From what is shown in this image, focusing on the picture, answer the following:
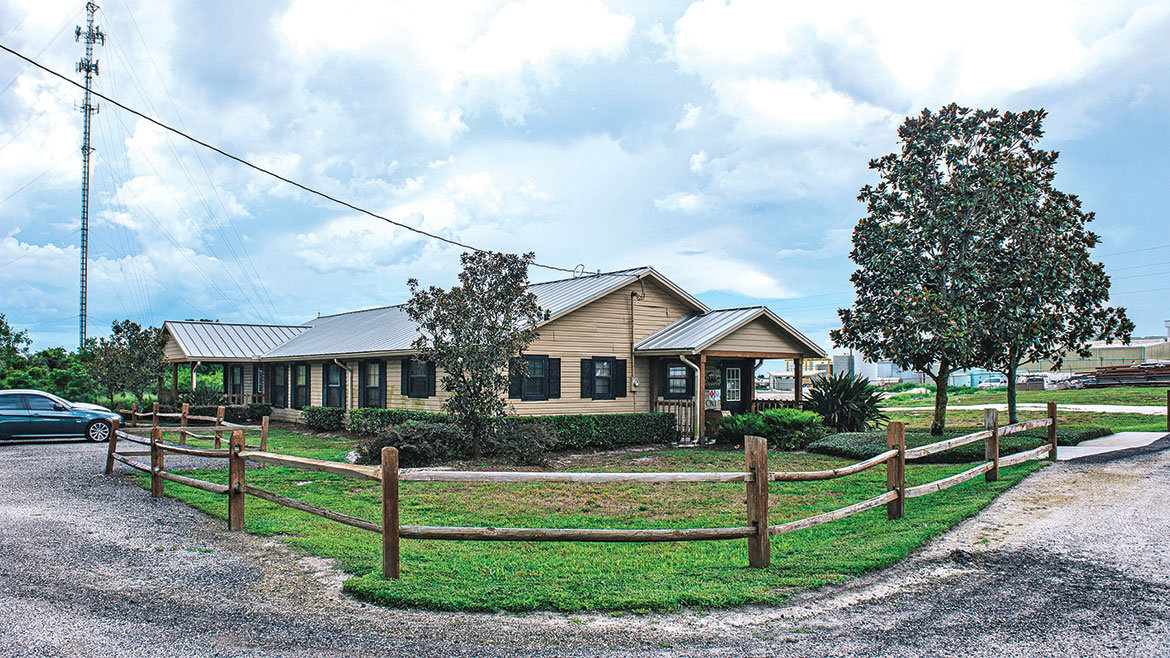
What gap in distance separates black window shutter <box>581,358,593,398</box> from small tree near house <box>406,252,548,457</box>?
465 centimetres

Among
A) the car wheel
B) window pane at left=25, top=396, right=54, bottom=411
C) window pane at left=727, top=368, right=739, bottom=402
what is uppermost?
window pane at left=727, top=368, right=739, bottom=402

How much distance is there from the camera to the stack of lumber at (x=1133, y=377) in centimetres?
3759

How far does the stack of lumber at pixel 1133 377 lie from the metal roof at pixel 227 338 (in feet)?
129

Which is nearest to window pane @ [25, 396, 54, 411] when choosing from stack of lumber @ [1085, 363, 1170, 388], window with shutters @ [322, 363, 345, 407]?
window with shutters @ [322, 363, 345, 407]

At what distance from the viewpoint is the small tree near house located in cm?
1633

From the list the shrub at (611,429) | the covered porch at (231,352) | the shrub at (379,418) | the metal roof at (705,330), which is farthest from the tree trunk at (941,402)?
the covered porch at (231,352)

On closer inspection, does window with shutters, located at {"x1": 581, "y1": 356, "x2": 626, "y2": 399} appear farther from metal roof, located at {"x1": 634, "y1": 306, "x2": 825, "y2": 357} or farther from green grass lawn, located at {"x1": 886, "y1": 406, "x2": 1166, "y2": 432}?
green grass lawn, located at {"x1": 886, "y1": 406, "x2": 1166, "y2": 432}

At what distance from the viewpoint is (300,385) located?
94.6ft

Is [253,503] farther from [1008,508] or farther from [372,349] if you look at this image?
[372,349]

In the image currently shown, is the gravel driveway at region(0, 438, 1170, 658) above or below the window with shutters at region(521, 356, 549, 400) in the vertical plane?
below

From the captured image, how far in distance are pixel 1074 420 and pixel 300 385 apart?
25490mm

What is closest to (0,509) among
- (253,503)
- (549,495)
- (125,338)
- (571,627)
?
(253,503)

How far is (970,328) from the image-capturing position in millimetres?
17125

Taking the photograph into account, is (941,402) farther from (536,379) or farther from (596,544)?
(596,544)
